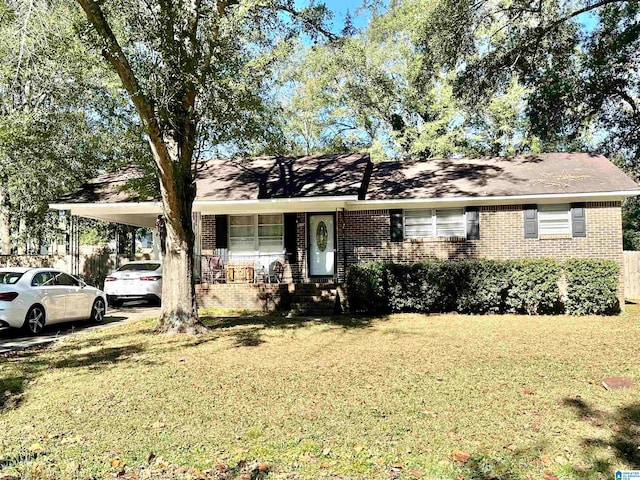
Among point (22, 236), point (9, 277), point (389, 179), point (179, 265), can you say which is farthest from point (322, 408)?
point (22, 236)

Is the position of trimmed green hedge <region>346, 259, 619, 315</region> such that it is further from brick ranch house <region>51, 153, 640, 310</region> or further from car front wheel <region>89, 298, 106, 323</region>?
car front wheel <region>89, 298, 106, 323</region>

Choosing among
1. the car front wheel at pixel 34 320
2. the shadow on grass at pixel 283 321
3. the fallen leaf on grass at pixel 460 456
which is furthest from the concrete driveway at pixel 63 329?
the fallen leaf on grass at pixel 460 456

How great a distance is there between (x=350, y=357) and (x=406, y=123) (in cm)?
2167

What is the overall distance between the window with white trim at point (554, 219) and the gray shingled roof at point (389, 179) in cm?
58

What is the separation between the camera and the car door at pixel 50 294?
→ 10164 millimetres

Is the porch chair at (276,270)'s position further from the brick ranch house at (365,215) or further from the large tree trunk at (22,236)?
the large tree trunk at (22,236)

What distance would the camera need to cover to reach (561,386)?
19.2ft

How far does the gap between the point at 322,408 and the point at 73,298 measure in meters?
8.13

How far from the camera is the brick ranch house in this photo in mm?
14039

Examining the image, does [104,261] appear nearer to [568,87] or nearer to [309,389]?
[309,389]

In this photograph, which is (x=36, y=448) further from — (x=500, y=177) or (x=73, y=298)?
(x=500, y=177)

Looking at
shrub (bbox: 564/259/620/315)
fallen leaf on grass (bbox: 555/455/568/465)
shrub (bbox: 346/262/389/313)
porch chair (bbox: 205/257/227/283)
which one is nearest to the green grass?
fallen leaf on grass (bbox: 555/455/568/465)

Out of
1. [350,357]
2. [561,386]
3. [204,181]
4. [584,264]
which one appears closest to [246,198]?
[204,181]

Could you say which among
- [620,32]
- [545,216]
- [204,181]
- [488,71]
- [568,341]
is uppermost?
[620,32]
